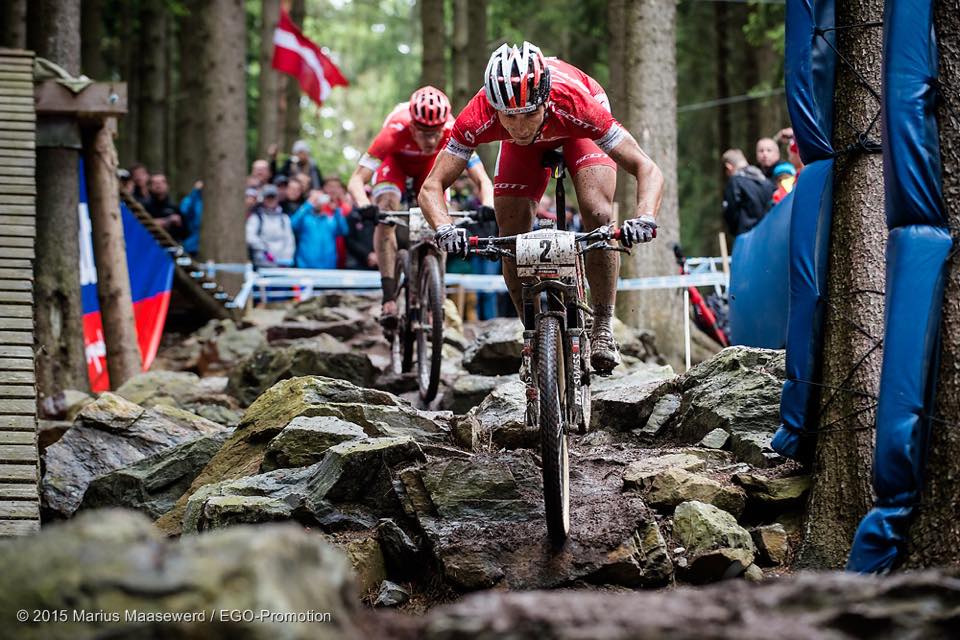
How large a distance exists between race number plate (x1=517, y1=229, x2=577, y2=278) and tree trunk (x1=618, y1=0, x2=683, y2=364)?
7.16m

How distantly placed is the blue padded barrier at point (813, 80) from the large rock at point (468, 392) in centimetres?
402

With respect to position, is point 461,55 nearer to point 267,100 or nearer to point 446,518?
point 267,100

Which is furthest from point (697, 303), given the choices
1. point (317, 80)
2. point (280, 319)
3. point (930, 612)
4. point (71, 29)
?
point (317, 80)

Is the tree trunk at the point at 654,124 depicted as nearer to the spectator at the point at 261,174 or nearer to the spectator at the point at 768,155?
the spectator at the point at 768,155

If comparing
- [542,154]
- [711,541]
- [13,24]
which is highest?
[13,24]

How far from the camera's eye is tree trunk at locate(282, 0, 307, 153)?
26828 millimetres

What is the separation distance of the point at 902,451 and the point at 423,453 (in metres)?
2.87

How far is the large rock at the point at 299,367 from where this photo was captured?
10.9m

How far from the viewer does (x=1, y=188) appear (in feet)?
30.7

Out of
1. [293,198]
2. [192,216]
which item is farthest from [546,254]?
[192,216]

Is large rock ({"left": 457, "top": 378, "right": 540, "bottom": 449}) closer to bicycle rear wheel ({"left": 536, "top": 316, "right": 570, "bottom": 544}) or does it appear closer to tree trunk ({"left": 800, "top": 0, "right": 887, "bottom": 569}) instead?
bicycle rear wheel ({"left": 536, "top": 316, "right": 570, "bottom": 544})

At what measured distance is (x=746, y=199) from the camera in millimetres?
13109

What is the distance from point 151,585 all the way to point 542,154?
16.5ft

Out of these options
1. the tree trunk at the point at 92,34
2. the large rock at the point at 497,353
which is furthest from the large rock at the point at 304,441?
the tree trunk at the point at 92,34
